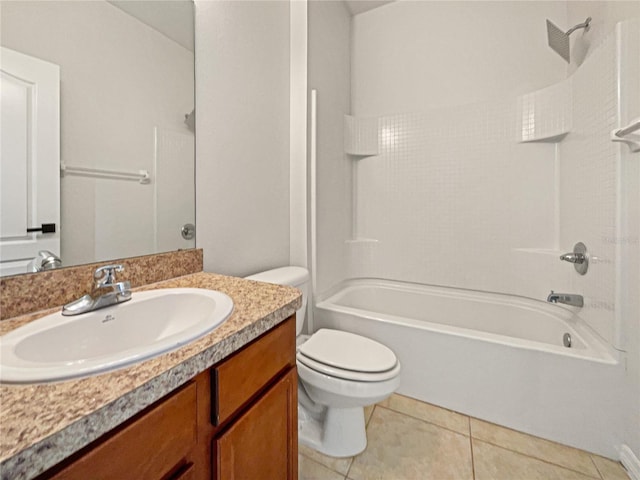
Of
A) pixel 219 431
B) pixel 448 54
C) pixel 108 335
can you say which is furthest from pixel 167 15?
pixel 448 54

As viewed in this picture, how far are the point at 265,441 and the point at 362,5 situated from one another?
2947 mm

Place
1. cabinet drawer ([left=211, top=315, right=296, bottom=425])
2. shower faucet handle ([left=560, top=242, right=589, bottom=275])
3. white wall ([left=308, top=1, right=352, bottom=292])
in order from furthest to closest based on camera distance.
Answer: white wall ([left=308, top=1, right=352, bottom=292])
shower faucet handle ([left=560, top=242, right=589, bottom=275])
cabinet drawer ([left=211, top=315, right=296, bottom=425])

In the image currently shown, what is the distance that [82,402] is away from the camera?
377mm

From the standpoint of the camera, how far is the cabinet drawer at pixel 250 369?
567 mm

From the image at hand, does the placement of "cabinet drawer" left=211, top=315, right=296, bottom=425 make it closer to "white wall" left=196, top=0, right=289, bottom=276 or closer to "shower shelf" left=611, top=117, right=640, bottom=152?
"white wall" left=196, top=0, right=289, bottom=276

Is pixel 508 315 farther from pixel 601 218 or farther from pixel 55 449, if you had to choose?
pixel 55 449

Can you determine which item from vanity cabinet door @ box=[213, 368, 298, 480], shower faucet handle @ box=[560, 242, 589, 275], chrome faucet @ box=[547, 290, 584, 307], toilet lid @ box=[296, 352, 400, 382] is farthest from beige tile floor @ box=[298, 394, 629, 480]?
shower faucet handle @ box=[560, 242, 589, 275]

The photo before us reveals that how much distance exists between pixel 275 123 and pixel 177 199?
0.82 metres

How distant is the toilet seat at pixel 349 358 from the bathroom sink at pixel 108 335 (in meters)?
0.64

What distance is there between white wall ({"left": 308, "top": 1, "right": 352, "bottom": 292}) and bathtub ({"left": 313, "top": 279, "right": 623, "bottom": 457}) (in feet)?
1.20

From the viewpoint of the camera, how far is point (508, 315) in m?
2.00

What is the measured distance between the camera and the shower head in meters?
1.61

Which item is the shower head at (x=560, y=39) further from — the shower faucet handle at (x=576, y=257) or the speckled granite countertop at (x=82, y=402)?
the speckled granite countertop at (x=82, y=402)

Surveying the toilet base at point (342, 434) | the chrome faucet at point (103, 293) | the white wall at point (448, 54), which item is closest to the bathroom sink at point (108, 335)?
the chrome faucet at point (103, 293)
